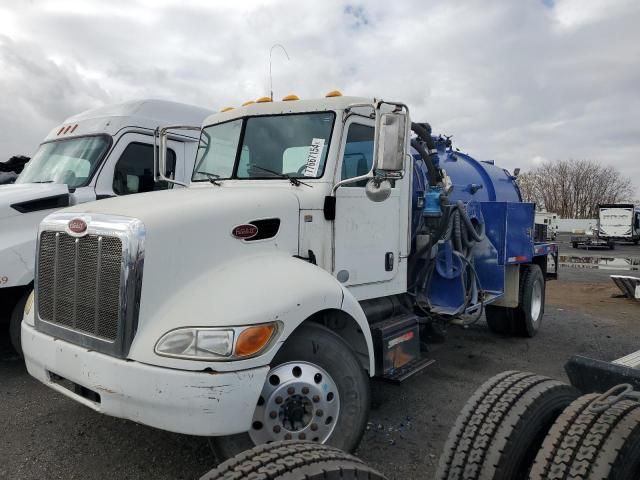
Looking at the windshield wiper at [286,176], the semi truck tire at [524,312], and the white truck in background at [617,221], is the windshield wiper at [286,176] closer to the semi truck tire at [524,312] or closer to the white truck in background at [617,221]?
the semi truck tire at [524,312]

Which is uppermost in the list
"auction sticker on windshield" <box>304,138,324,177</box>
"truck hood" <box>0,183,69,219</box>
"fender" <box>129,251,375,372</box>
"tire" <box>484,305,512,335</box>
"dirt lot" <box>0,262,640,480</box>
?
"auction sticker on windshield" <box>304,138,324,177</box>

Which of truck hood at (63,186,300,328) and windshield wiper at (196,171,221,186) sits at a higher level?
windshield wiper at (196,171,221,186)

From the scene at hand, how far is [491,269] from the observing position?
5.88 meters

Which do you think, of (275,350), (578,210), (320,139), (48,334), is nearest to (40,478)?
(48,334)

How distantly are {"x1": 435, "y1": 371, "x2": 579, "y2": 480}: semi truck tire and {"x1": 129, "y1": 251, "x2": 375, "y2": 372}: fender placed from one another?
104 cm

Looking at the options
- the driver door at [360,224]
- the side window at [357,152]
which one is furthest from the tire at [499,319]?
the side window at [357,152]

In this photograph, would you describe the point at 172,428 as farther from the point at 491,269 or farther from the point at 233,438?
the point at 491,269

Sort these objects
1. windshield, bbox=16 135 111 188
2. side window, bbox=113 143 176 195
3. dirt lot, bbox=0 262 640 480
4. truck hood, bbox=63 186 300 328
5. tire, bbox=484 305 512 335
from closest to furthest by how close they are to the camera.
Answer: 1. truck hood, bbox=63 186 300 328
2. dirt lot, bbox=0 262 640 480
3. windshield, bbox=16 135 111 188
4. side window, bbox=113 143 176 195
5. tire, bbox=484 305 512 335

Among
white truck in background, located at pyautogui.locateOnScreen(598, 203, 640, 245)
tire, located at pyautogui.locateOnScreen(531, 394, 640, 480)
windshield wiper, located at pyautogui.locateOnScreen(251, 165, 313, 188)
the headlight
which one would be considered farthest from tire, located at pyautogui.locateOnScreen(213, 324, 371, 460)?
white truck in background, located at pyautogui.locateOnScreen(598, 203, 640, 245)

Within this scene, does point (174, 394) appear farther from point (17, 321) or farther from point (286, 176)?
point (17, 321)

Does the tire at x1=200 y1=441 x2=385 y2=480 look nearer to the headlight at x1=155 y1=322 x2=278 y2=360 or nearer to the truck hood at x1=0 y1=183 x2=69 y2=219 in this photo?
Result: the headlight at x1=155 y1=322 x2=278 y2=360

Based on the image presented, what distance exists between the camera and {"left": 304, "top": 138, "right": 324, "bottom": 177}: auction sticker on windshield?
372 cm

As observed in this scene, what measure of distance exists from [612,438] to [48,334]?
3.09 m

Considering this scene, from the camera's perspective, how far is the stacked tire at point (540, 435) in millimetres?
1829
